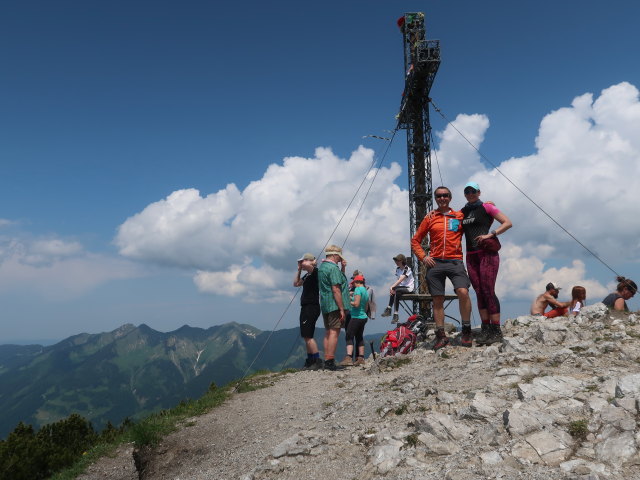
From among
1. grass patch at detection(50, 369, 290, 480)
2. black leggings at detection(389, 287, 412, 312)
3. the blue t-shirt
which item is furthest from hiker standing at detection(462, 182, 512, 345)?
grass patch at detection(50, 369, 290, 480)

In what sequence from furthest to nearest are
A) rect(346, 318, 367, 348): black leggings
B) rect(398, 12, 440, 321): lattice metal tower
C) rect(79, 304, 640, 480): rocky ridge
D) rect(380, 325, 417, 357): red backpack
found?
1. rect(398, 12, 440, 321): lattice metal tower
2. rect(346, 318, 367, 348): black leggings
3. rect(380, 325, 417, 357): red backpack
4. rect(79, 304, 640, 480): rocky ridge

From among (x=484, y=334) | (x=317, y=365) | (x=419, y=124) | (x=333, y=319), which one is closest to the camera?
(x=484, y=334)

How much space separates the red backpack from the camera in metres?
10.4

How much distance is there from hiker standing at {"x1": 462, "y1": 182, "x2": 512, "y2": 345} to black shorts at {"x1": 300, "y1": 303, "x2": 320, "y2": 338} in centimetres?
371

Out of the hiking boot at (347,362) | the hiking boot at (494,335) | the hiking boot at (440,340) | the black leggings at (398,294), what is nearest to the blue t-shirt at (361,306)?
the hiking boot at (347,362)

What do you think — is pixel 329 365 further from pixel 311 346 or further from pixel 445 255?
pixel 445 255

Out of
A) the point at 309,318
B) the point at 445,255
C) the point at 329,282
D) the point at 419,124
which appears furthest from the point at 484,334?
the point at 419,124

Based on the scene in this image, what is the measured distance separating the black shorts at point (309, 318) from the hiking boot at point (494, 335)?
12.8 ft

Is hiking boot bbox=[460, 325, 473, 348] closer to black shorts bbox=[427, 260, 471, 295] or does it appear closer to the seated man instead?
black shorts bbox=[427, 260, 471, 295]

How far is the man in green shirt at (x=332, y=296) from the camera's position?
9.35 meters

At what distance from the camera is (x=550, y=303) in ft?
35.0

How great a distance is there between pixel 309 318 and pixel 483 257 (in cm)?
422

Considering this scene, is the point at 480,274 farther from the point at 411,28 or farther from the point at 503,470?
the point at 411,28

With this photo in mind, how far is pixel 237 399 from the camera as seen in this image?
864 cm
